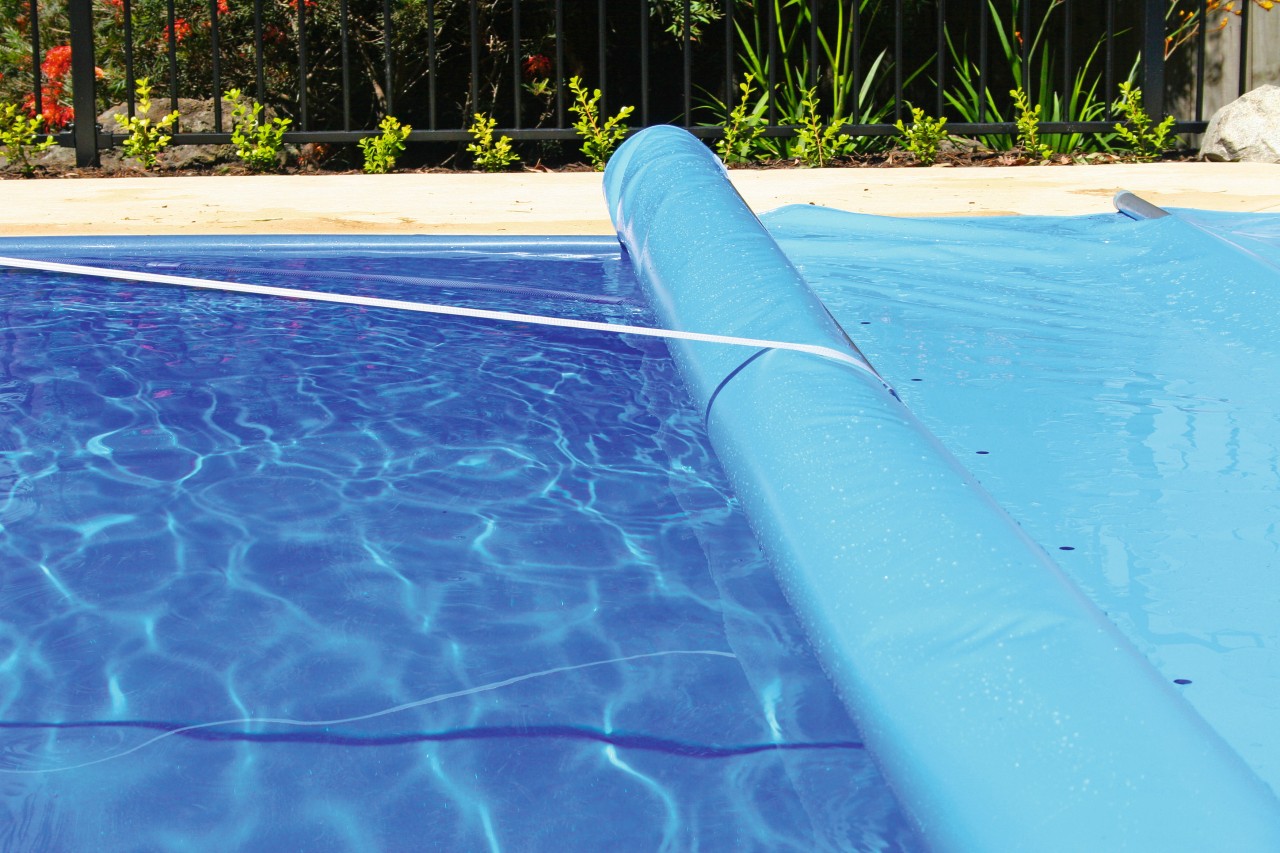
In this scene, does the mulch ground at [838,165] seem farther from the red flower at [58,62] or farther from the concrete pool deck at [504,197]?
the red flower at [58,62]

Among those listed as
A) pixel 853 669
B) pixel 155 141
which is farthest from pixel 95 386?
pixel 155 141

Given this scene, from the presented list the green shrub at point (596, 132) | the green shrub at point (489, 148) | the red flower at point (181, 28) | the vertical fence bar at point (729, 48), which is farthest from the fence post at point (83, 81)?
the vertical fence bar at point (729, 48)

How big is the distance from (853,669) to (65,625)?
3.55 feet

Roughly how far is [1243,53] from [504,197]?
382cm

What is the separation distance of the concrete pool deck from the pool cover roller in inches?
110

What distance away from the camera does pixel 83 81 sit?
20.3ft

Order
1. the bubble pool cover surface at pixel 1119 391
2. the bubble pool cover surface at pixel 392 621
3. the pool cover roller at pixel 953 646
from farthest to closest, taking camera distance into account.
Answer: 1. the bubble pool cover surface at pixel 1119 391
2. the bubble pool cover surface at pixel 392 621
3. the pool cover roller at pixel 953 646

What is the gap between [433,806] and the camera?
1.38m

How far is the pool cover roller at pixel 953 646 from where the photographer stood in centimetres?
103

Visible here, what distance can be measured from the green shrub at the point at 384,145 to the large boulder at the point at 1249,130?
3.77 metres

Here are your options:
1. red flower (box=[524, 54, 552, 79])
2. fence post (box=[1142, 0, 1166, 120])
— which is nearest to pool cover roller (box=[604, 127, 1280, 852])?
fence post (box=[1142, 0, 1166, 120])

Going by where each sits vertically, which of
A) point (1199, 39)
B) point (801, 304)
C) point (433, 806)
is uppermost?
point (1199, 39)

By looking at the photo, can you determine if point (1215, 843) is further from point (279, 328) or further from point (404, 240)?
point (404, 240)

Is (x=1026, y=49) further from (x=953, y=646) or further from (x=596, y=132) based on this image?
(x=953, y=646)
